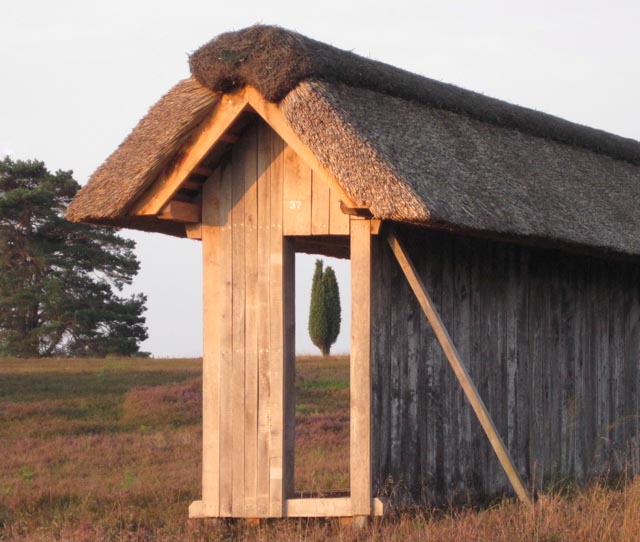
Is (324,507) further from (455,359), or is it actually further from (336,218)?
(336,218)

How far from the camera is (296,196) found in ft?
30.7

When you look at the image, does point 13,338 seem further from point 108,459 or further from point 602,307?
point 602,307

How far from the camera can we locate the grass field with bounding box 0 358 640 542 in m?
8.40

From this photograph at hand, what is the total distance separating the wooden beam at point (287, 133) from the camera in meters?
8.84

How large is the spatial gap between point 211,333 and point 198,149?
5.10 ft

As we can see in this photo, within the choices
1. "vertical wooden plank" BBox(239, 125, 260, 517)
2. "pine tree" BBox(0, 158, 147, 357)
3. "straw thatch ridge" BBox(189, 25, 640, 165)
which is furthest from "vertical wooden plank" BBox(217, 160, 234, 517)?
"pine tree" BBox(0, 158, 147, 357)

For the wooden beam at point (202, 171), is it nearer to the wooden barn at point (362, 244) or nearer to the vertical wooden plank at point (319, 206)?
the wooden barn at point (362, 244)

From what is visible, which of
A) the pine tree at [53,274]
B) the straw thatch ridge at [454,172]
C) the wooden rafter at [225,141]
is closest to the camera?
the straw thatch ridge at [454,172]

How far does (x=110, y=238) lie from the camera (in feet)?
127

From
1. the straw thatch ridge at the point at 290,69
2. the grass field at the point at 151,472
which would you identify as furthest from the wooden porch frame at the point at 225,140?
the grass field at the point at 151,472

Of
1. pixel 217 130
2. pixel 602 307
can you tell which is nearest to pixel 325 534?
pixel 217 130

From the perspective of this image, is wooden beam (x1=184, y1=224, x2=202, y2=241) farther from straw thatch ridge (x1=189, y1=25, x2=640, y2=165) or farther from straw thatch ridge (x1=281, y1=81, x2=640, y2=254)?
straw thatch ridge (x1=281, y1=81, x2=640, y2=254)

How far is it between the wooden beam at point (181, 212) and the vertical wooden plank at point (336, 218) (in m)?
1.29

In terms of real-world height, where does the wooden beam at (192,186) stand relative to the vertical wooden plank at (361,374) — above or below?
above
